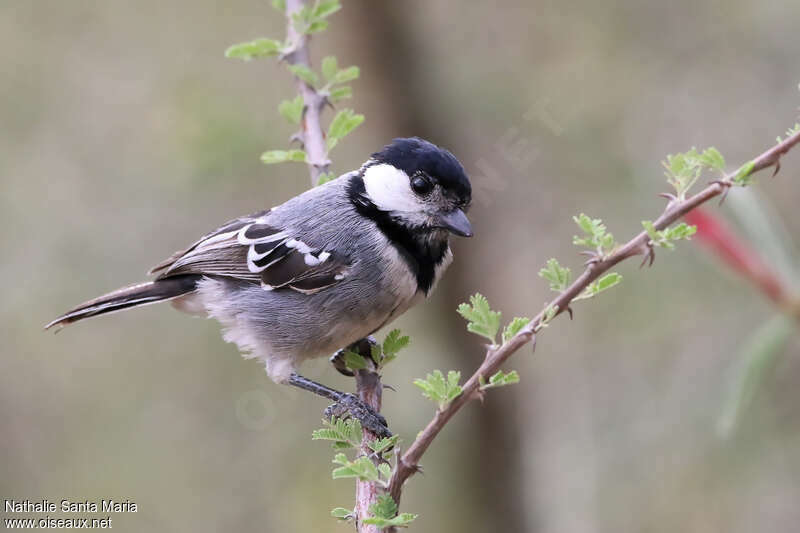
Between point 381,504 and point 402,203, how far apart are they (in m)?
1.56

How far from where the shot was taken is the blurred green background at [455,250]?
17.8 feet

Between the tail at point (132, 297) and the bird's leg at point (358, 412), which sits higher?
the tail at point (132, 297)

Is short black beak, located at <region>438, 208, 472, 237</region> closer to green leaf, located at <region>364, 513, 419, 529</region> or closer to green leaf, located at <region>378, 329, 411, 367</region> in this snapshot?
green leaf, located at <region>378, 329, 411, 367</region>

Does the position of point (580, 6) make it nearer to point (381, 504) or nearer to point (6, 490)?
point (381, 504)

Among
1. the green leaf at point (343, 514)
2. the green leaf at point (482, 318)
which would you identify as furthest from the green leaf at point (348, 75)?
the green leaf at point (343, 514)

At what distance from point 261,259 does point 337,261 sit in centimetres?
42

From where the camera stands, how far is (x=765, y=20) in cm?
522

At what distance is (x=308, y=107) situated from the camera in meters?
3.67

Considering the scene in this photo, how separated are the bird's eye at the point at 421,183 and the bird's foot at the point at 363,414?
90 cm

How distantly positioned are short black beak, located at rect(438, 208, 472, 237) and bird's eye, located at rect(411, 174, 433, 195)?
128mm

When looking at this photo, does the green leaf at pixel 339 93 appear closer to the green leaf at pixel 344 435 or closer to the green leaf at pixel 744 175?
the green leaf at pixel 344 435

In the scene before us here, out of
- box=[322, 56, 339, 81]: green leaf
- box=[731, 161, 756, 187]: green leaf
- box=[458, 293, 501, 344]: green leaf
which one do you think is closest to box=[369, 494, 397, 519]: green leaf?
box=[458, 293, 501, 344]: green leaf

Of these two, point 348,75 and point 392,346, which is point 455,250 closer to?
point 348,75

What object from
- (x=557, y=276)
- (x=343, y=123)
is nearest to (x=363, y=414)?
(x=557, y=276)
